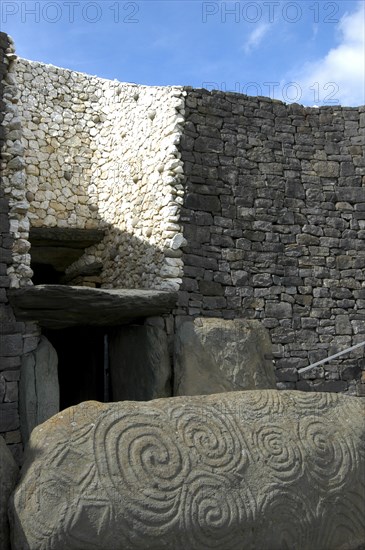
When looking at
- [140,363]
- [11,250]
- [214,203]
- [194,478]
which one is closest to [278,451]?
[194,478]

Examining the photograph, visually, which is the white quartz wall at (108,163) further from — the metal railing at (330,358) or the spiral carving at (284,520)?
the spiral carving at (284,520)

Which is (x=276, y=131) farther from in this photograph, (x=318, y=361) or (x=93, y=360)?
(x=93, y=360)

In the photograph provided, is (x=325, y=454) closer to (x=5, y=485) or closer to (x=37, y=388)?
(x=5, y=485)

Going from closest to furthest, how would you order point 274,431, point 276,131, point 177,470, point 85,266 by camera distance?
point 177,470 → point 274,431 → point 276,131 → point 85,266

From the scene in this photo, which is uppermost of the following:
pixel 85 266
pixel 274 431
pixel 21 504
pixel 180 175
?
pixel 180 175

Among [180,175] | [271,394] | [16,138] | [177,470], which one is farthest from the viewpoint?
[180,175]

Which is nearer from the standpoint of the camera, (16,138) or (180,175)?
(16,138)

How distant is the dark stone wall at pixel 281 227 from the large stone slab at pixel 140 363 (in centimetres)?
51

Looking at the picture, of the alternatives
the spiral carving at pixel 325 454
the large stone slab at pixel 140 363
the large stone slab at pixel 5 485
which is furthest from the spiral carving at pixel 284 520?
the large stone slab at pixel 140 363

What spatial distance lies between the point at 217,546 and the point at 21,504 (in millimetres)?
1200

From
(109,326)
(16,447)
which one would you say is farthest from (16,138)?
(16,447)

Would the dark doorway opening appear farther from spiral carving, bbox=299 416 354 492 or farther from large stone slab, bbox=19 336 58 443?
spiral carving, bbox=299 416 354 492

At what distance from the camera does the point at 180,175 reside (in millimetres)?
8344

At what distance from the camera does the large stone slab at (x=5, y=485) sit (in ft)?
12.6
